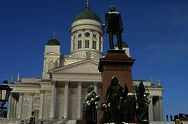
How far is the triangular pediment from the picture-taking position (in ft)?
233

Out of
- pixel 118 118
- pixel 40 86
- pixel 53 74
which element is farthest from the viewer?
pixel 40 86

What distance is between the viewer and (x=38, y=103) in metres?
78.4

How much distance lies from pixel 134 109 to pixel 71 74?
57316 mm

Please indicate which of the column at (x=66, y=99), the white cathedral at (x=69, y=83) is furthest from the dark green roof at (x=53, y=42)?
the column at (x=66, y=99)

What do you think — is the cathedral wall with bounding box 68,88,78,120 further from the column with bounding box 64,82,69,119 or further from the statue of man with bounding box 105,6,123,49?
the statue of man with bounding box 105,6,123,49

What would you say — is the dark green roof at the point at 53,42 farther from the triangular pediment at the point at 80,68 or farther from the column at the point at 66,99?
the column at the point at 66,99

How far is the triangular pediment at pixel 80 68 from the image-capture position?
71125 mm

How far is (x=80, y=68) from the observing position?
72.1 m

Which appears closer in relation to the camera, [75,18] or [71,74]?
[71,74]

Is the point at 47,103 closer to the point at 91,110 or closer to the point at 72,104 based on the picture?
the point at 72,104

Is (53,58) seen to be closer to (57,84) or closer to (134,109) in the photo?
(57,84)

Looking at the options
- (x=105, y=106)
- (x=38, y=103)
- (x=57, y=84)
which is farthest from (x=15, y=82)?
(x=105, y=106)

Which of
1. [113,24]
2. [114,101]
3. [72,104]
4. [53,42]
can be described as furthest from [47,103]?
[114,101]

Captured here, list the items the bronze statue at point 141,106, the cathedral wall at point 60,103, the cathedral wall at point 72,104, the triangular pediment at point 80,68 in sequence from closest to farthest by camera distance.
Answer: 1. the bronze statue at point 141,106
2. the triangular pediment at point 80,68
3. the cathedral wall at point 60,103
4. the cathedral wall at point 72,104
